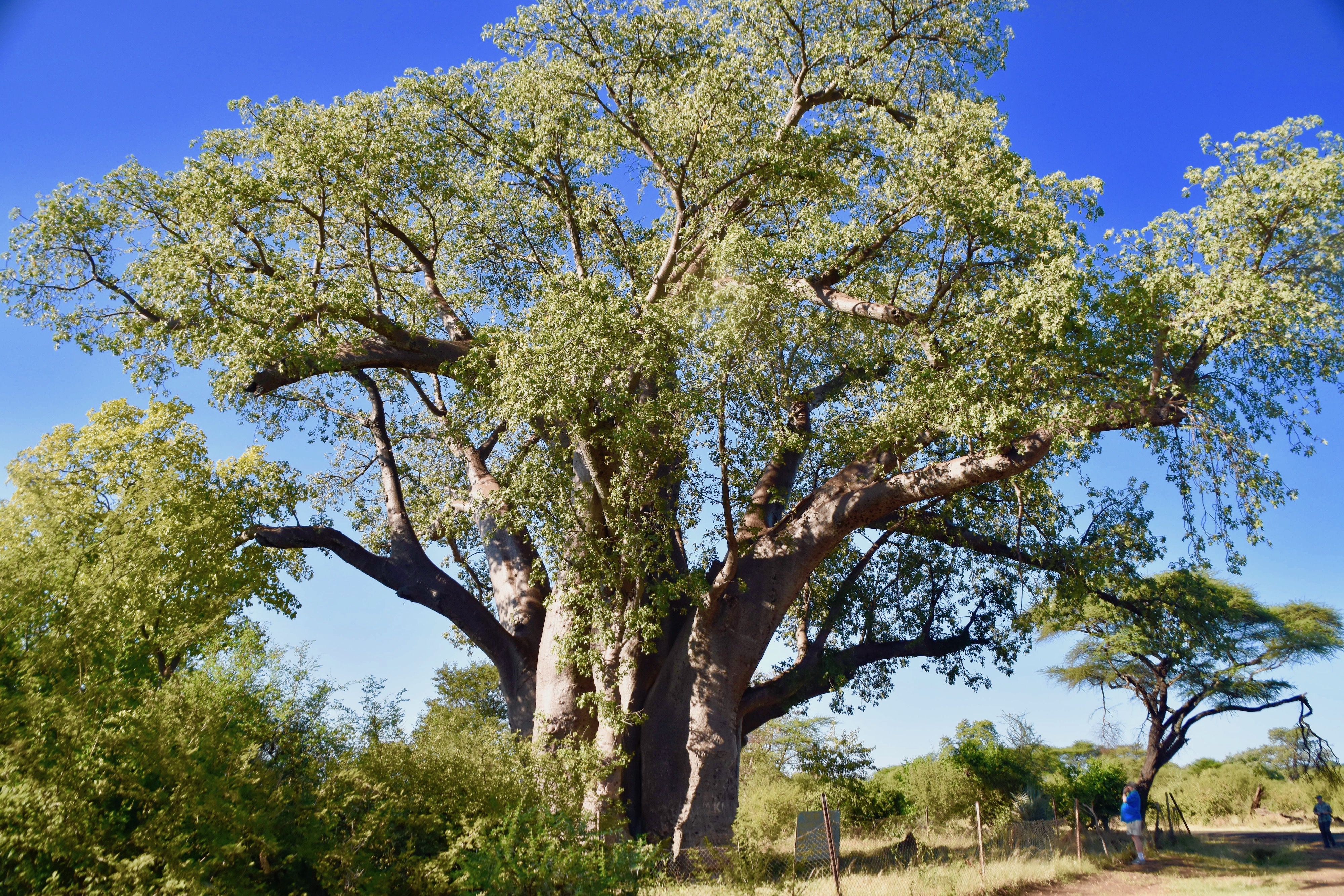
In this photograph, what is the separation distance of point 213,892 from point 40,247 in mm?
Answer: 9837

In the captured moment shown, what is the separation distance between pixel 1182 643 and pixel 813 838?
8.36m

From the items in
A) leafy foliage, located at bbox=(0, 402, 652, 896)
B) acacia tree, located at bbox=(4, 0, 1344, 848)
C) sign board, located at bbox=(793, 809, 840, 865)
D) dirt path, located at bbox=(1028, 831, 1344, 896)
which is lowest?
dirt path, located at bbox=(1028, 831, 1344, 896)

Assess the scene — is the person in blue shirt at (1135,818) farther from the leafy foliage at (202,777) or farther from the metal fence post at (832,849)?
the leafy foliage at (202,777)

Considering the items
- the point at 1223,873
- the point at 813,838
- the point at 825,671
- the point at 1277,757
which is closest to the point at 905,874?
the point at 813,838

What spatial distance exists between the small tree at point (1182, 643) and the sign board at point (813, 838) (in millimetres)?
5011

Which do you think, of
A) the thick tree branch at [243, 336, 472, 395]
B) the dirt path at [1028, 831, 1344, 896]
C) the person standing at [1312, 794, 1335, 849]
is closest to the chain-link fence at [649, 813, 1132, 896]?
the dirt path at [1028, 831, 1344, 896]

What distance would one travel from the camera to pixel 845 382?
11547 millimetres

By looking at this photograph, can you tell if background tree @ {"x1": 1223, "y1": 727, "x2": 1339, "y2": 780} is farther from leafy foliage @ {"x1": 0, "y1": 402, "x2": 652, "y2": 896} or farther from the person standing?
leafy foliage @ {"x1": 0, "y1": 402, "x2": 652, "y2": 896}

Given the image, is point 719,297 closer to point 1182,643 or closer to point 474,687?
point 1182,643

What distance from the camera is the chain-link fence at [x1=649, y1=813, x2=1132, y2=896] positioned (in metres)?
7.09

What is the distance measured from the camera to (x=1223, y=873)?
443 inches

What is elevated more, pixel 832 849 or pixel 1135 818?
pixel 832 849

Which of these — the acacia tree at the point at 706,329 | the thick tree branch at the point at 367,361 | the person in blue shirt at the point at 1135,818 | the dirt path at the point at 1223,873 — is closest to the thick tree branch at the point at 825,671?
the acacia tree at the point at 706,329

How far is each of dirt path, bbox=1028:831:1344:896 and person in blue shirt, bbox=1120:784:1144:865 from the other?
0.75ft
